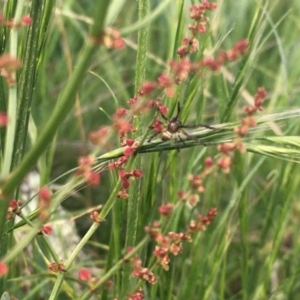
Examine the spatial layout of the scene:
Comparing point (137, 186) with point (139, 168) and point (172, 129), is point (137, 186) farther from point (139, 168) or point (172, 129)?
point (172, 129)

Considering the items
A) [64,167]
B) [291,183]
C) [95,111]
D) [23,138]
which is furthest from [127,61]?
[23,138]

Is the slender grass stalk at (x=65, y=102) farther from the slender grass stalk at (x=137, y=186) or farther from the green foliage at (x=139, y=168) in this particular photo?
the slender grass stalk at (x=137, y=186)

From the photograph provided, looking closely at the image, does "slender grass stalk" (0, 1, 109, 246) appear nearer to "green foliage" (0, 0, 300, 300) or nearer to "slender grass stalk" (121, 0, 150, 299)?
"green foliage" (0, 0, 300, 300)

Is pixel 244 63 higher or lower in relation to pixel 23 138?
higher

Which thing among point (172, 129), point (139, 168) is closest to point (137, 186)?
point (139, 168)

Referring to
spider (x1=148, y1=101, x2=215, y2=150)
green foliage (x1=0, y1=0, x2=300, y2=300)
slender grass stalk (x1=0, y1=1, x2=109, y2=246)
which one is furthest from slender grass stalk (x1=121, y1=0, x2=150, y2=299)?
slender grass stalk (x1=0, y1=1, x2=109, y2=246)

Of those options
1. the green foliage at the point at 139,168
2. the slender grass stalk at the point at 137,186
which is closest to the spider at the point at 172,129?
the green foliage at the point at 139,168

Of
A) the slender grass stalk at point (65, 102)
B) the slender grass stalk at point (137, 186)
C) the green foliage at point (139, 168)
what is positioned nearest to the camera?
the slender grass stalk at point (65, 102)

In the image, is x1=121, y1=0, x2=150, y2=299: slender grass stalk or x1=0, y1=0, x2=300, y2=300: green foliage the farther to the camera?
x1=121, y1=0, x2=150, y2=299: slender grass stalk

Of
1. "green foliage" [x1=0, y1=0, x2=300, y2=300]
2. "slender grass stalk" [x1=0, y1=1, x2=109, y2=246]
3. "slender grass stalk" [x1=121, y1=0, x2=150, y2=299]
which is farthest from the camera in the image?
"slender grass stalk" [x1=121, y1=0, x2=150, y2=299]

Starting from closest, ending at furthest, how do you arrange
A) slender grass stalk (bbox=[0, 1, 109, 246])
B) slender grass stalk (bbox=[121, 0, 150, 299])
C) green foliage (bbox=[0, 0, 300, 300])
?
slender grass stalk (bbox=[0, 1, 109, 246]) → green foliage (bbox=[0, 0, 300, 300]) → slender grass stalk (bbox=[121, 0, 150, 299])

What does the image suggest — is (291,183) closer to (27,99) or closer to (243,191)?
(243,191)
